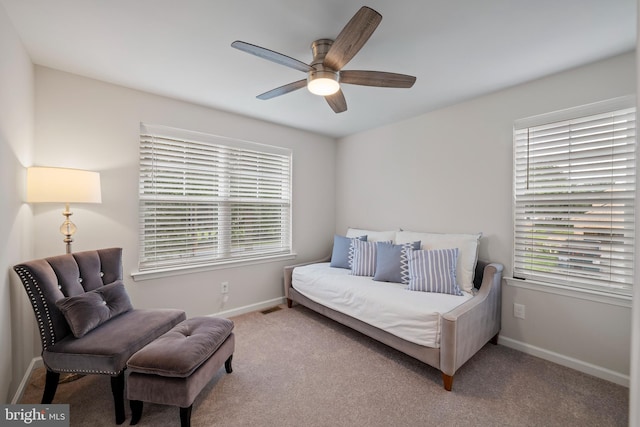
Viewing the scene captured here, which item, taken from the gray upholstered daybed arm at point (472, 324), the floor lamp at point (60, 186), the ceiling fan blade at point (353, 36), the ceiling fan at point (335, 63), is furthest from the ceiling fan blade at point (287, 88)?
the gray upholstered daybed arm at point (472, 324)

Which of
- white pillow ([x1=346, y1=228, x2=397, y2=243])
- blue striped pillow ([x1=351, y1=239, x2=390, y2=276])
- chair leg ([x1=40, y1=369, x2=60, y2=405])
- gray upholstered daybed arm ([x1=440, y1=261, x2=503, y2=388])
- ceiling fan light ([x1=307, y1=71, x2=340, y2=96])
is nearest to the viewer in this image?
chair leg ([x1=40, y1=369, x2=60, y2=405])

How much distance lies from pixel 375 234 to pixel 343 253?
1.59ft

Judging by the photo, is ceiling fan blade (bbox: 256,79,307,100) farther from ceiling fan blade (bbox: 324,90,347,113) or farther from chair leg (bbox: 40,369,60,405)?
chair leg (bbox: 40,369,60,405)

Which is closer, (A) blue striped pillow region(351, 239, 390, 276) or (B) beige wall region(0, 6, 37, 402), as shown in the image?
(B) beige wall region(0, 6, 37, 402)

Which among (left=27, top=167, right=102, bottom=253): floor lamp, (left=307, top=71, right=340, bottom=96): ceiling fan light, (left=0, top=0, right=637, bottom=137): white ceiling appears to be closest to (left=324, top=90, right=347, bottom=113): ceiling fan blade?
(left=307, top=71, right=340, bottom=96): ceiling fan light

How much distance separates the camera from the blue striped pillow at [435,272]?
2445mm

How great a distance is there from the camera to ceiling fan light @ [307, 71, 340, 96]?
179 cm

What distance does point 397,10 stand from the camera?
158 centimetres

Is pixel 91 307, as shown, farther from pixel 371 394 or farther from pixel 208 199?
pixel 371 394

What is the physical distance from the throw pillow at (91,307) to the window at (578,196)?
339 centimetres

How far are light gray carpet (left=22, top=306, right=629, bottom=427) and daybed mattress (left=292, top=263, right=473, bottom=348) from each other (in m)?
0.35

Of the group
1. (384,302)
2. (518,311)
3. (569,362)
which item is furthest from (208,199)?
(569,362)

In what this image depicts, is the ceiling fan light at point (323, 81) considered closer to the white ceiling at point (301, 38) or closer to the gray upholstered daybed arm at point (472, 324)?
the white ceiling at point (301, 38)

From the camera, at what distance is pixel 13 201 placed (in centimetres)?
179
